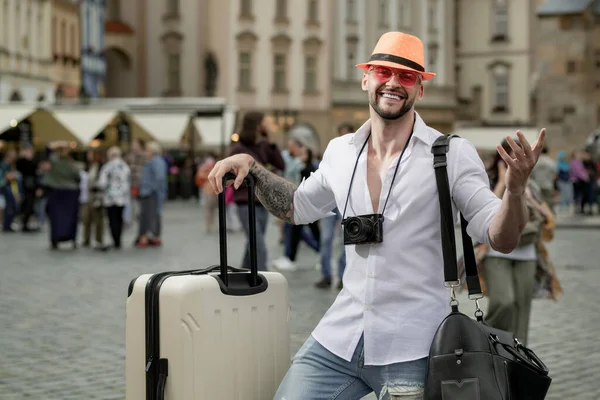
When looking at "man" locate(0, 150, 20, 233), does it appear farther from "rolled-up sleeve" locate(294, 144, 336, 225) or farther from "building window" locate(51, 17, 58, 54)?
"building window" locate(51, 17, 58, 54)

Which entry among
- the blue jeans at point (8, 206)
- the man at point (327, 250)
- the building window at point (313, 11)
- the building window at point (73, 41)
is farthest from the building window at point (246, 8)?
the man at point (327, 250)

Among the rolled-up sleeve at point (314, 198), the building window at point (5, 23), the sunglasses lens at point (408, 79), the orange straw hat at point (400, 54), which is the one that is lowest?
the rolled-up sleeve at point (314, 198)

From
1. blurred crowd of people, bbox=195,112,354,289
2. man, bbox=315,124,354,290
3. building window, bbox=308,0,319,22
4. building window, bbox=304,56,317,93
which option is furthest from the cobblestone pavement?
building window, bbox=308,0,319,22

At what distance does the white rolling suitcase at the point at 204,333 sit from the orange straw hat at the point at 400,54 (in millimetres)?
631

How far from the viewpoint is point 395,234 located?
411 centimetres

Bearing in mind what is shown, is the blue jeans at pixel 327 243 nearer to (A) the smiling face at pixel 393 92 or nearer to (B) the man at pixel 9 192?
(A) the smiling face at pixel 393 92

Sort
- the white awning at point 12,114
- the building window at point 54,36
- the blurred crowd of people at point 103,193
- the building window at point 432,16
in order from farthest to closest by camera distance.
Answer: the building window at point 432,16, the building window at point 54,36, the white awning at point 12,114, the blurred crowd of people at point 103,193

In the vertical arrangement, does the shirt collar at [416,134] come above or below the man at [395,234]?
above

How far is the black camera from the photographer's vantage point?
13.4ft

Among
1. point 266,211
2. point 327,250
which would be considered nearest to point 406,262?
point 266,211

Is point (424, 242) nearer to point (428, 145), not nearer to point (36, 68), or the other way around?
point (428, 145)

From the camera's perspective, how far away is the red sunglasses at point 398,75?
423 cm

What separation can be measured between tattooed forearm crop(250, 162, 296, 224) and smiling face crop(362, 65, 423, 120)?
0.51 metres

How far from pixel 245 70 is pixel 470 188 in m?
66.5
